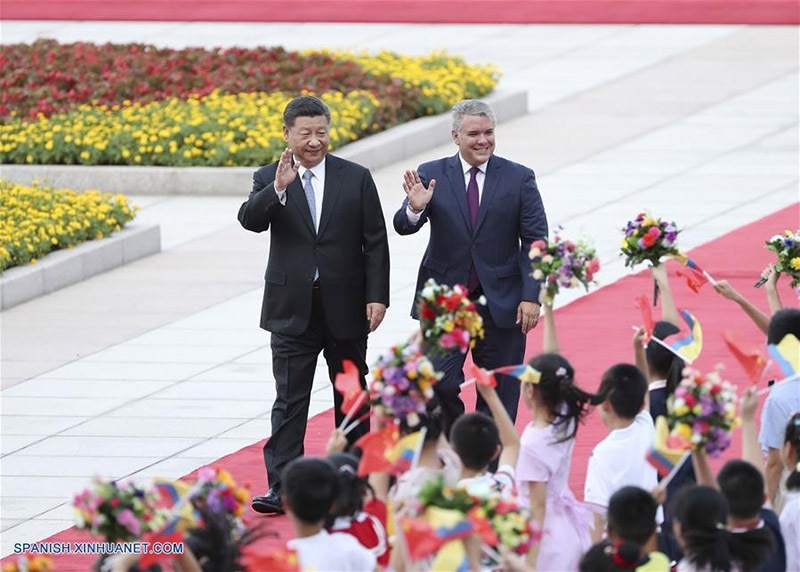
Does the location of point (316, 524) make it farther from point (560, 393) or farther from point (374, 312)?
point (374, 312)

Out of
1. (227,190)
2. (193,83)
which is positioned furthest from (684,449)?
(193,83)

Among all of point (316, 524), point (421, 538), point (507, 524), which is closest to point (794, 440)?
point (507, 524)

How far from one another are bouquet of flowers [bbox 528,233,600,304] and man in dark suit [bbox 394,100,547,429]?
3.50 feet

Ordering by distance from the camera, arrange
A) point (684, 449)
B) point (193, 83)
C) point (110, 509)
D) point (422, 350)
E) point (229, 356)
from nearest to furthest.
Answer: point (110, 509) → point (684, 449) → point (422, 350) → point (229, 356) → point (193, 83)

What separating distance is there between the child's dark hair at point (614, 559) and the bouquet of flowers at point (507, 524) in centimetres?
32

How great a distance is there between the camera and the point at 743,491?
19.9 ft

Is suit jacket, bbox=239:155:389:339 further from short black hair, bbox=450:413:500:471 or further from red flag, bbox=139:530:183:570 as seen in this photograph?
red flag, bbox=139:530:183:570

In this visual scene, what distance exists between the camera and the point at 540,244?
24.6 feet

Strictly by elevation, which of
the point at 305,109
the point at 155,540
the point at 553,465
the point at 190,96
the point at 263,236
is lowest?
the point at 263,236

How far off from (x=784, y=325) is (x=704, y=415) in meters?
1.70

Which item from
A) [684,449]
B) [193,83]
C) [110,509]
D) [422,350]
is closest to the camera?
[110,509]

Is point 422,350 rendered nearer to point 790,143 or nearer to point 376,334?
point 376,334

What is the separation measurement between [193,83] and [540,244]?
39.1ft

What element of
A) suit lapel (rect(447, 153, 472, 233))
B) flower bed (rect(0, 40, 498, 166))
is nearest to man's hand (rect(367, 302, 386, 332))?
suit lapel (rect(447, 153, 472, 233))
